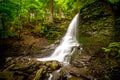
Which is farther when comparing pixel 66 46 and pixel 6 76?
pixel 66 46

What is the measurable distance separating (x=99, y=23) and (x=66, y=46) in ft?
12.3

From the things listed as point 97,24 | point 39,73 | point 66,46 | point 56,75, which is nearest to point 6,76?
point 39,73

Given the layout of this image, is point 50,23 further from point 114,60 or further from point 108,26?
point 114,60

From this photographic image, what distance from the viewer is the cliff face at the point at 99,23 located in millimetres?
14273

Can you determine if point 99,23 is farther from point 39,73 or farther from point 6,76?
point 6,76

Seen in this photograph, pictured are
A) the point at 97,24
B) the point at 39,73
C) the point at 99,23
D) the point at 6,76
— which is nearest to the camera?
the point at 6,76

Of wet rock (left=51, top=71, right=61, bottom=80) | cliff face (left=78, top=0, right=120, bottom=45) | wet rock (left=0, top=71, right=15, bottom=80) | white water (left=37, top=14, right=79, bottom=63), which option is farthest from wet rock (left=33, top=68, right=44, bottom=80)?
cliff face (left=78, top=0, right=120, bottom=45)

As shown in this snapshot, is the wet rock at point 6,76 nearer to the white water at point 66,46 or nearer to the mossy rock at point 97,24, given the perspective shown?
the white water at point 66,46

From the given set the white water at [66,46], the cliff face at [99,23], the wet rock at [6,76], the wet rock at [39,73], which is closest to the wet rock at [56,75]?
the wet rock at [39,73]

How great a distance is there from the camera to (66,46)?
53.5 feet

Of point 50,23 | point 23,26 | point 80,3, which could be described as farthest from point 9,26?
point 80,3

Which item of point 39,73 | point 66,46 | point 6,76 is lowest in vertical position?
point 6,76

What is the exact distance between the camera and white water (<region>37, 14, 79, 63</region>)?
46.1ft

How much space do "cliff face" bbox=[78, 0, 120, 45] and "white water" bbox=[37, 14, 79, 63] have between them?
1030 millimetres
